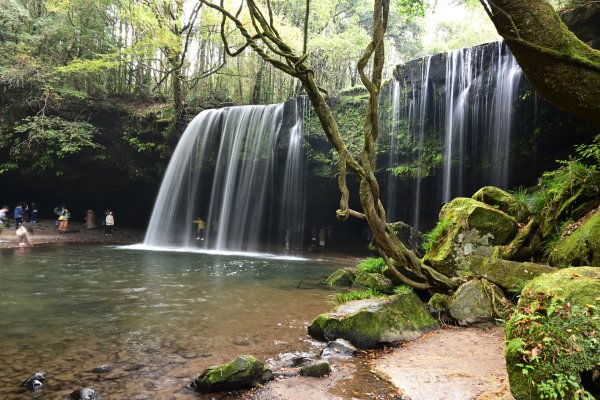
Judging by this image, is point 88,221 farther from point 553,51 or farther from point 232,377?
point 553,51

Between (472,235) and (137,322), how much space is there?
5.83 meters

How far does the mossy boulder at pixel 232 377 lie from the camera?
380cm

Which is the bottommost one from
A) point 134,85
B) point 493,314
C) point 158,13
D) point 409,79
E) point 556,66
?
point 493,314

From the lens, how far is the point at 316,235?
70.2 feet

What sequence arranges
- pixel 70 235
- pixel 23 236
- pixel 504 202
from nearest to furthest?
1. pixel 504 202
2. pixel 23 236
3. pixel 70 235

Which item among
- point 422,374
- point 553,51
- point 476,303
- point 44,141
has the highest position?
point 44,141

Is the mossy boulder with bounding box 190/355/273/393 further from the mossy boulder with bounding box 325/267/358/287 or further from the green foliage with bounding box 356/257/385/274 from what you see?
the green foliage with bounding box 356/257/385/274

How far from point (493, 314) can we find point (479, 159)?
31.5 feet

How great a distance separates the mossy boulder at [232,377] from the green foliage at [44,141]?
18.7m

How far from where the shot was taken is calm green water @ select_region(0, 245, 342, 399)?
13.6 ft

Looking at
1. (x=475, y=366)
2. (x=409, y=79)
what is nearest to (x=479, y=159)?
(x=409, y=79)

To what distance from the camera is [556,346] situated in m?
2.35

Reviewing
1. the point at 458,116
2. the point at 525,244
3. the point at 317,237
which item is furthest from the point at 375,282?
the point at 317,237

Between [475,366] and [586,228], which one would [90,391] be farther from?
[586,228]
